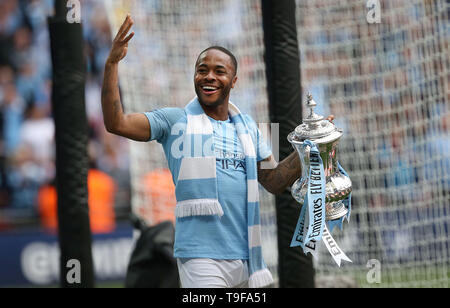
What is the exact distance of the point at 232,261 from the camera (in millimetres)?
2273

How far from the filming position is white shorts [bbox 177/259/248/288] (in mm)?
2225

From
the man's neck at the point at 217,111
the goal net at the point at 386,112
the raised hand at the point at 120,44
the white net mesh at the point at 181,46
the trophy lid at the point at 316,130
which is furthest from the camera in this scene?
the goal net at the point at 386,112

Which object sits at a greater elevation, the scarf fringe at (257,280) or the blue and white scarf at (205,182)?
the blue and white scarf at (205,182)

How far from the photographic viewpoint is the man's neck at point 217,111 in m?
2.35

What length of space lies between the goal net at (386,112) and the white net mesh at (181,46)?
338mm

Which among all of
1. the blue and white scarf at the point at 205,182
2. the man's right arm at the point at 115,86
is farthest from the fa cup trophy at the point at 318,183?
the man's right arm at the point at 115,86

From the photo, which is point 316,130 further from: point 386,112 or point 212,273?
point 386,112

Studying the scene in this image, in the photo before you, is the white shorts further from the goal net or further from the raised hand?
the goal net

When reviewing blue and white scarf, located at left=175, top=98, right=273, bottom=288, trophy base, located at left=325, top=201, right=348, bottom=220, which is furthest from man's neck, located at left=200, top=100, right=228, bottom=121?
trophy base, located at left=325, top=201, right=348, bottom=220

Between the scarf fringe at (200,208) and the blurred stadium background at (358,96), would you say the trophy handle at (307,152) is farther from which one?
the blurred stadium background at (358,96)

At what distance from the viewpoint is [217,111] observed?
2355 millimetres

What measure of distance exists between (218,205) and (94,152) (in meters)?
4.82

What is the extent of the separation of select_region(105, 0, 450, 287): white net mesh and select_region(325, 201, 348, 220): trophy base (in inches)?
72.1

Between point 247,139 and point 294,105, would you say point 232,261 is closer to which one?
point 247,139
